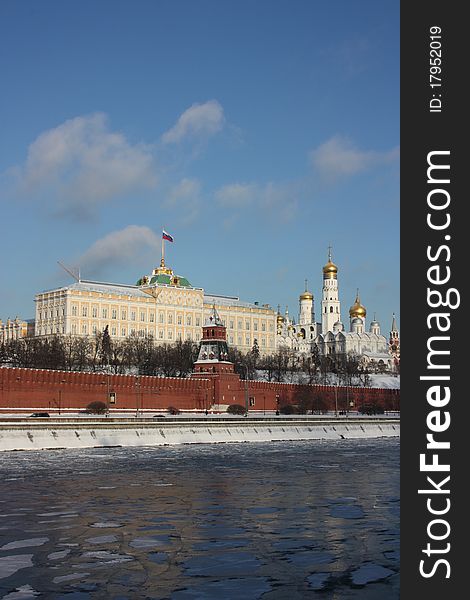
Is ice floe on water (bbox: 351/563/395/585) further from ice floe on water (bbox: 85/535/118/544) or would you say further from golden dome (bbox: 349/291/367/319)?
golden dome (bbox: 349/291/367/319)

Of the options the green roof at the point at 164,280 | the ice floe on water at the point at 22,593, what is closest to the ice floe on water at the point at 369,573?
the ice floe on water at the point at 22,593

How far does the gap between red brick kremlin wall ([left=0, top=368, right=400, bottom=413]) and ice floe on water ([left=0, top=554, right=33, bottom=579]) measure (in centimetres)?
3384

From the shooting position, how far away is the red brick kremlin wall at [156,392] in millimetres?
48969

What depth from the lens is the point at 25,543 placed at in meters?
15.8

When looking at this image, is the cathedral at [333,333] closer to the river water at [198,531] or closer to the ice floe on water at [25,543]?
the river water at [198,531]

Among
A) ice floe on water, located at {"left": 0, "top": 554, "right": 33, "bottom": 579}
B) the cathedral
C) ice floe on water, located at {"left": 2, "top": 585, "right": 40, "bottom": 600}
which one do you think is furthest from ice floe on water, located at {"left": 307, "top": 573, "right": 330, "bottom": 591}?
the cathedral

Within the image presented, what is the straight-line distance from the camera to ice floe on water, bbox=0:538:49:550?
15.5 metres

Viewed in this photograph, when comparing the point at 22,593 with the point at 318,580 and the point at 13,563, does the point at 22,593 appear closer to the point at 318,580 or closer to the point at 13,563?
the point at 13,563

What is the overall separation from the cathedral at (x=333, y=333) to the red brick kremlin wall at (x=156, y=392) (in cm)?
5578

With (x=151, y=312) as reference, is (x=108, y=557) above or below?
below

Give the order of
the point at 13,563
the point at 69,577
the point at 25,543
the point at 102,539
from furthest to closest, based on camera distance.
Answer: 1. the point at 102,539
2. the point at 25,543
3. the point at 13,563
4. the point at 69,577

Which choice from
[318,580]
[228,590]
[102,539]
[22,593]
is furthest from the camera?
[102,539]

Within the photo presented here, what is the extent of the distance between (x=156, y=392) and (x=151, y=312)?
48.2m

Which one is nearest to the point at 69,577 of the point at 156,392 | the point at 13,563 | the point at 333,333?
the point at 13,563
